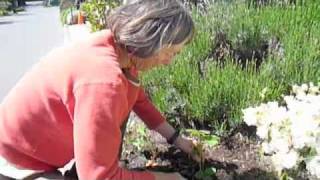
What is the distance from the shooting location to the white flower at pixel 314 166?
2.29m

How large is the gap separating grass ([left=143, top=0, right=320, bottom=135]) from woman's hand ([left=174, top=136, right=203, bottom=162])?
2.12 ft

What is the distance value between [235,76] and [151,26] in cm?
178

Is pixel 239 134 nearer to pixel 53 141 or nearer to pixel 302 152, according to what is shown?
pixel 302 152

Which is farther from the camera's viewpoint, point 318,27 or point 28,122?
point 318,27

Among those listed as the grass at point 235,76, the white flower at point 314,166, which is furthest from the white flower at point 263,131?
A: the grass at point 235,76

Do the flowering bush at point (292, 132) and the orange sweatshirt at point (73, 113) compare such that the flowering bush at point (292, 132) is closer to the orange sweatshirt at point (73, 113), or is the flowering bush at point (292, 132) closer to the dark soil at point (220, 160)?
the dark soil at point (220, 160)

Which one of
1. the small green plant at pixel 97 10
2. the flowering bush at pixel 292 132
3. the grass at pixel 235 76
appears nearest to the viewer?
the flowering bush at pixel 292 132

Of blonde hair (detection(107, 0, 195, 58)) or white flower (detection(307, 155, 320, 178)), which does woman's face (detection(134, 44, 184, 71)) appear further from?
white flower (detection(307, 155, 320, 178))

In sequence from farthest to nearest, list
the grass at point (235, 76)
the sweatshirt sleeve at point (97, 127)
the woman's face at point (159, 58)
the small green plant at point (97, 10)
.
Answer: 1. the small green plant at point (97, 10)
2. the grass at point (235, 76)
3. the woman's face at point (159, 58)
4. the sweatshirt sleeve at point (97, 127)

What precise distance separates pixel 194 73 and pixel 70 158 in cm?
179

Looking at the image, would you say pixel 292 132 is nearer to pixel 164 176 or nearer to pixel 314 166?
pixel 314 166

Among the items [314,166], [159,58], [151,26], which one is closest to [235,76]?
[314,166]

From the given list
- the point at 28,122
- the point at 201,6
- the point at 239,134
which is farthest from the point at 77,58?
the point at 201,6

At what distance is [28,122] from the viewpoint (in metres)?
2.32
